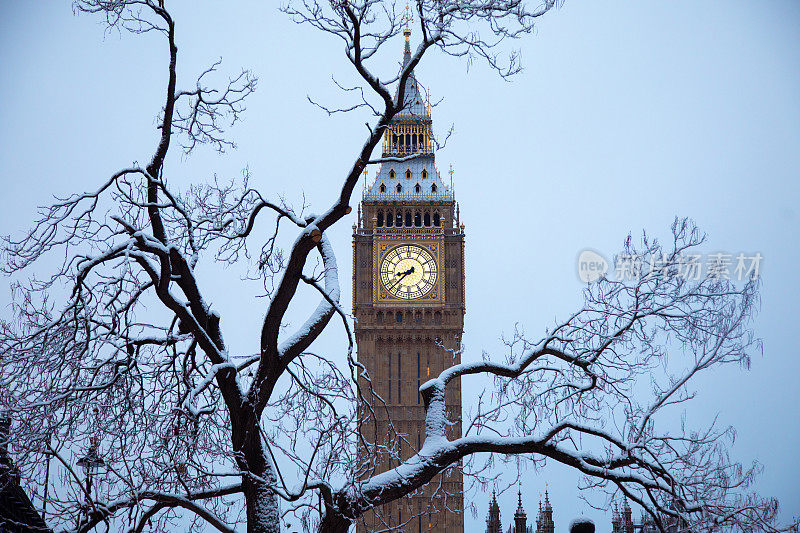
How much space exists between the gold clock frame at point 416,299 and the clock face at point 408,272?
0.57 feet

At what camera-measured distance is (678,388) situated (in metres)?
10.7

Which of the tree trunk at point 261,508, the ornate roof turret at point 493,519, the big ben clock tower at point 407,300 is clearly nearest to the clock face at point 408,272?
the big ben clock tower at point 407,300

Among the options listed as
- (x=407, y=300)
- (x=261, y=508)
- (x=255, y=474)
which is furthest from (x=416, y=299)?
(x=261, y=508)

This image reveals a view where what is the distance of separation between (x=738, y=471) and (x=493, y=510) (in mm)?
55543

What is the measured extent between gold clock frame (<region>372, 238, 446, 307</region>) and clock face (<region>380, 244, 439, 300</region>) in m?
0.17

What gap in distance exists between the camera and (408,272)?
59562 mm

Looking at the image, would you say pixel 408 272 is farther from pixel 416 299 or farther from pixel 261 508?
pixel 261 508

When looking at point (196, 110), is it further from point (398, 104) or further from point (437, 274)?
point (437, 274)

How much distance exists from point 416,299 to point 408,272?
1686 mm

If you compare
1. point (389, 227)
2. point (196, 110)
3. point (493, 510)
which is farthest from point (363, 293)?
point (196, 110)

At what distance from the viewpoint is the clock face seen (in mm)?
59031

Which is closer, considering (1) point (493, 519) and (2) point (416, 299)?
(2) point (416, 299)

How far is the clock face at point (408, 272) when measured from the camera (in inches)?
2324

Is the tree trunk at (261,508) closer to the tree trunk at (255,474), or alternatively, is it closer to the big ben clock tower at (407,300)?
the tree trunk at (255,474)
